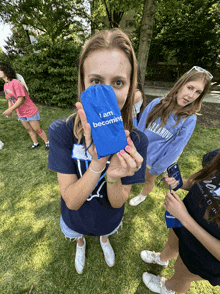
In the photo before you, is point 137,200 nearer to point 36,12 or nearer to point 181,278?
point 181,278

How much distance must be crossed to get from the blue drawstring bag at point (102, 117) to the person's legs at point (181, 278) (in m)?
1.37

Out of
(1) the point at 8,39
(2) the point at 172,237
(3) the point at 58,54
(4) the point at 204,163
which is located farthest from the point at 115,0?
(1) the point at 8,39

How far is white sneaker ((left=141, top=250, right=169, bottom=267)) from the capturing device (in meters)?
1.96

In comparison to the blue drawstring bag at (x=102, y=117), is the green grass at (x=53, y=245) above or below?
below

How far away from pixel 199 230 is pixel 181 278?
68 cm

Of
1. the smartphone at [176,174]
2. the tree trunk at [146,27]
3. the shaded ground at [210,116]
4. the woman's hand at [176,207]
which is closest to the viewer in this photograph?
the woman's hand at [176,207]

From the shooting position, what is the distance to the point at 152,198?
296cm

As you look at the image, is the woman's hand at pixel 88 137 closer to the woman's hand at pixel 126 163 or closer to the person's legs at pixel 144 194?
the woman's hand at pixel 126 163

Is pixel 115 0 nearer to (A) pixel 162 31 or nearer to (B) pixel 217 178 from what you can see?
(A) pixel 162 31

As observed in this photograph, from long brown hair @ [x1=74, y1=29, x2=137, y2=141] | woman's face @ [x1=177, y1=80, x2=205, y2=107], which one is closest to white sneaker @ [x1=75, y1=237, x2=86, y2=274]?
long brown hair @ [x1=74, y1=29, x2=137, y2=141]

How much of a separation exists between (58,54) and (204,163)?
23.9 feet

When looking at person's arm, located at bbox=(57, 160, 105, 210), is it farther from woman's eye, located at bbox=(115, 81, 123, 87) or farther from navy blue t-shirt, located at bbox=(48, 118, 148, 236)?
woman's eye, located at bbox=(115, 81, 123, 87)

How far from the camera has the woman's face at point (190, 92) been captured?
6.08ft

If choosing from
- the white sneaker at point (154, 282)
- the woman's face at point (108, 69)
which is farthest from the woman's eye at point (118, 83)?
the white sneaker at point (154, 282)
